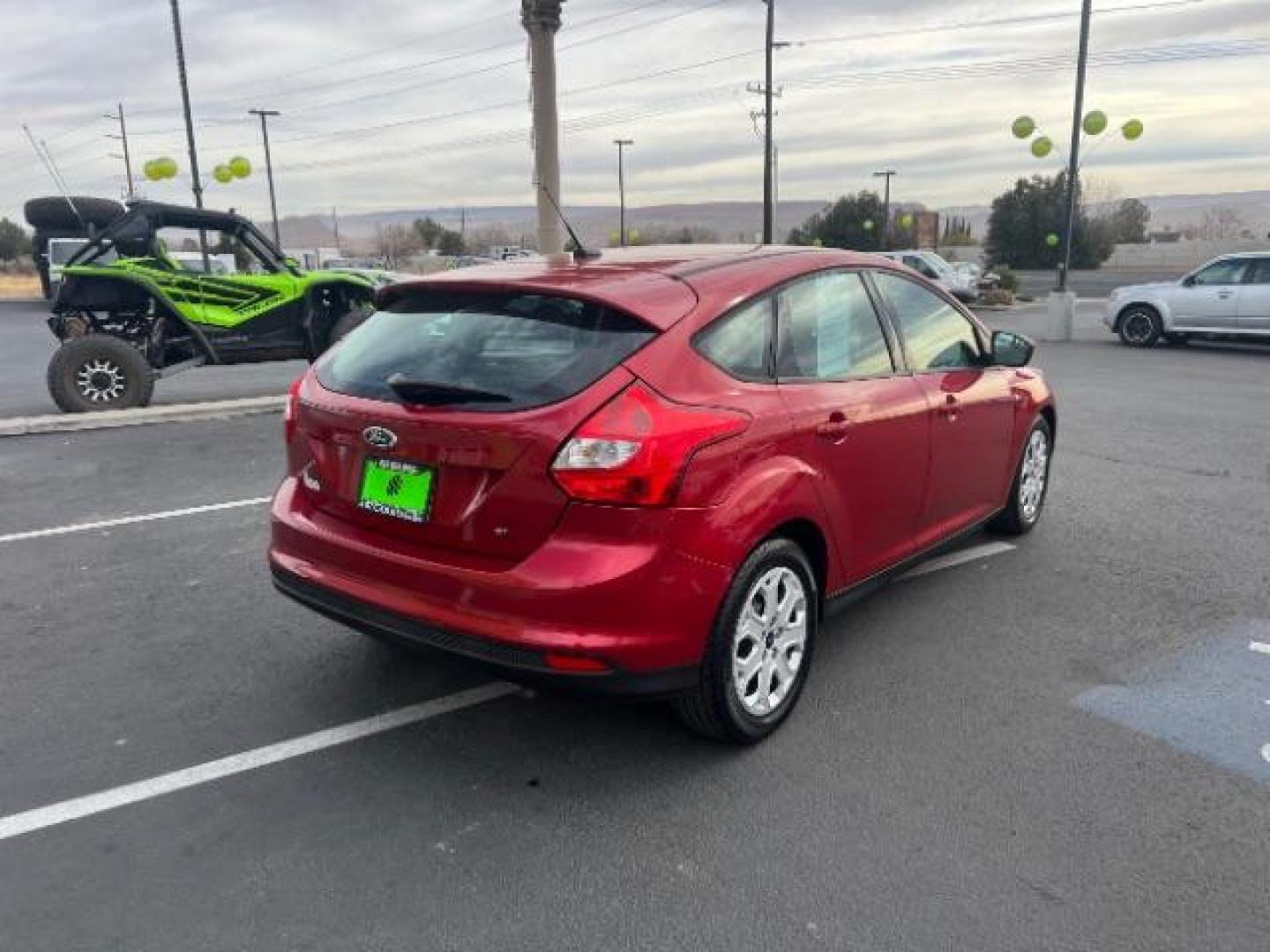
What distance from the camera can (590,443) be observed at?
2.80 m

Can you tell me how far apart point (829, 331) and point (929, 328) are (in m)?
0.89

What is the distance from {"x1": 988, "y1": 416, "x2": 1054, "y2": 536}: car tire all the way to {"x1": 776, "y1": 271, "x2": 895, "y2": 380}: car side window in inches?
66.9

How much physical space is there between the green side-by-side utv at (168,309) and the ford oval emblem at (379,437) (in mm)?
7694

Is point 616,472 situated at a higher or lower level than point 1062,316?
higher

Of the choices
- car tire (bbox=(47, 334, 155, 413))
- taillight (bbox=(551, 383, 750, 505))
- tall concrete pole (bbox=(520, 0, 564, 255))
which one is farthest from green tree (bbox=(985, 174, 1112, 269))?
taillight (bbox=(551, 383, 750, 505))

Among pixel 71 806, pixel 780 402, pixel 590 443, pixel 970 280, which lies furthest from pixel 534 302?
pixel 970 280

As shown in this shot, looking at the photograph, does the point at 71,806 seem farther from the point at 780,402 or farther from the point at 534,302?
the point at 780,402

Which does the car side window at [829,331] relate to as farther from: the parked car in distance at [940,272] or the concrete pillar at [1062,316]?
the parked car in distance at [940,272]

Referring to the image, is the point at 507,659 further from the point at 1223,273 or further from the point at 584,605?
the point at 1223,273

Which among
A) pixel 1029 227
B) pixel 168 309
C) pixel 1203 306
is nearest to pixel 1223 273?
pixel 1203 306

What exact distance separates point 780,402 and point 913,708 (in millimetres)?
1237

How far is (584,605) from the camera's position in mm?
2795

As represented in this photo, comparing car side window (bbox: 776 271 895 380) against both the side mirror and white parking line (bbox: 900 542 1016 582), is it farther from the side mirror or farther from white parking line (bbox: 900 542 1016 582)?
white parking line (bbox: 900 542 1016 582)

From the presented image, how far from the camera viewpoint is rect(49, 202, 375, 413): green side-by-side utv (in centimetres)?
962
